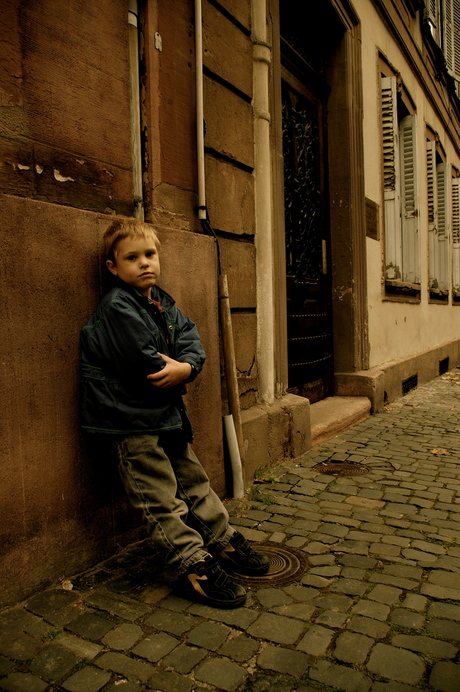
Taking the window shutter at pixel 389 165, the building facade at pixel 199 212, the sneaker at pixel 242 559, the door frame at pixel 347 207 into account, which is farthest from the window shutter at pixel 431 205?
the sneaker at pixel 242 559

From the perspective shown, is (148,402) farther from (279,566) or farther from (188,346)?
(279,566)

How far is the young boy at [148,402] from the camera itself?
80.2 inches

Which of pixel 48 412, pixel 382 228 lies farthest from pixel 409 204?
pixel 48 412

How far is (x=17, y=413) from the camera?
199 centimetres

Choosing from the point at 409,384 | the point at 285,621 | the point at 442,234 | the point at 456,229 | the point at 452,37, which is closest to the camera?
the point at 285,621

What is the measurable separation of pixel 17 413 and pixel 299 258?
379 centimetres

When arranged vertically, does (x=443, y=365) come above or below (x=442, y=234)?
below

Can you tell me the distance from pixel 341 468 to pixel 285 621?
6.49 feet

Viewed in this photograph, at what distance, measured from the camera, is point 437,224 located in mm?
Answer: 10289

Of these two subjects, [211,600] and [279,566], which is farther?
[279,566]

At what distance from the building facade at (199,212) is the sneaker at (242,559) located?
1.65ft

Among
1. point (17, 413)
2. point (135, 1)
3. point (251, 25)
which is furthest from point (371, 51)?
point (17, 413)

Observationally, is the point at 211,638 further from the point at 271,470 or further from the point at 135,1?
the point at 135,1

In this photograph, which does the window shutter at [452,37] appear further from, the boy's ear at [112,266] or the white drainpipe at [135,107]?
the boy's ear at [112,266]
